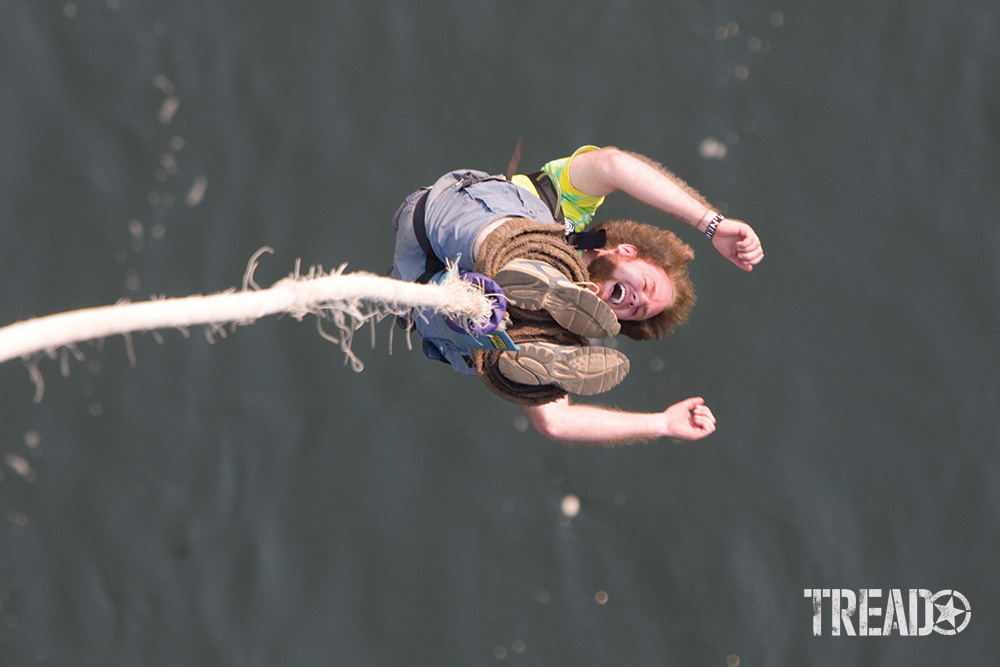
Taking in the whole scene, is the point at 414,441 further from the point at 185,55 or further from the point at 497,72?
the point at 185,55

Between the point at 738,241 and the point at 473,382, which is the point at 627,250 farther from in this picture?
the point at 473,382

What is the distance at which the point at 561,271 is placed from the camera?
209cm

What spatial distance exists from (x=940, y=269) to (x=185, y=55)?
3.21 meters

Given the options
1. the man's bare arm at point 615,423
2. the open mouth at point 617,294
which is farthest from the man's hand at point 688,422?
the open mouth at point 617,294

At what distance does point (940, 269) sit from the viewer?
10.8 ft

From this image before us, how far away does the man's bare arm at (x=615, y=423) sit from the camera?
2.63m

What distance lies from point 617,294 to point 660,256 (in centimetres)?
19

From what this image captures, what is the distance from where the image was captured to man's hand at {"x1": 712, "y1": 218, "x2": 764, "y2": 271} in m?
2.40

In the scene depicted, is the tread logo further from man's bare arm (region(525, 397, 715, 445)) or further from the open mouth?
the open mouth

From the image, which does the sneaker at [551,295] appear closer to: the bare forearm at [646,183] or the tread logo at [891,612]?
the bare forearm at [646,183]

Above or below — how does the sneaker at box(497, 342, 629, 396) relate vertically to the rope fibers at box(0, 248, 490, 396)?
above

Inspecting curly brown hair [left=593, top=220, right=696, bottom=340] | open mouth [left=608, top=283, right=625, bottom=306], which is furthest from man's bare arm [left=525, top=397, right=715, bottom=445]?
open mouth [left=608, top=283, right=625, bottom=306]

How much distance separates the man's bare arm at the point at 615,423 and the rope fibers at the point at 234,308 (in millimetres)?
976

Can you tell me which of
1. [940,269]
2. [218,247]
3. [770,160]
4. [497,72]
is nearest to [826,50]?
[770,160]
